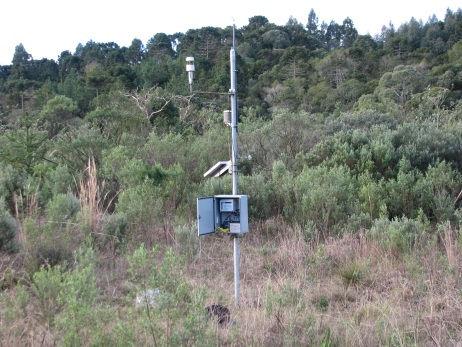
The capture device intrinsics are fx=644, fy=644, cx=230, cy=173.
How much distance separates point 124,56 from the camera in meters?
47.7

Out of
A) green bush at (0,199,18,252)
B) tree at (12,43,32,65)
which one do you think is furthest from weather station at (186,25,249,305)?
tree at (12,43,32,65)

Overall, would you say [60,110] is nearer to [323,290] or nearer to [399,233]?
[399,233]

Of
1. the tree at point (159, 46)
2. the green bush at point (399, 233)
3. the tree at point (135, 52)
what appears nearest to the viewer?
the green bush at point (399, 233)

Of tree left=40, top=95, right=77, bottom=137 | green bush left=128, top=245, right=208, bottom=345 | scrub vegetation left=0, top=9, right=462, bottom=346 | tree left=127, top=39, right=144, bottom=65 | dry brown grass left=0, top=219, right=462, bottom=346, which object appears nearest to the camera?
green bush left=128, top=245, right=208, bottom=345

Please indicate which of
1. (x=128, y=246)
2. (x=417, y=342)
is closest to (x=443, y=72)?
(x=128, y=246)

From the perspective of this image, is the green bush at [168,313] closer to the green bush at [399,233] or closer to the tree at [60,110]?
the green bush at [399,233]

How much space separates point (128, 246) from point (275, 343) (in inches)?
151

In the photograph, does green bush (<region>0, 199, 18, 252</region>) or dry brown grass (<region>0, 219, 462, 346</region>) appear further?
green bush (<region>0, 199, 18, 252</region>)

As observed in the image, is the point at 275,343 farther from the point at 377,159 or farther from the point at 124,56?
the point at 124,56

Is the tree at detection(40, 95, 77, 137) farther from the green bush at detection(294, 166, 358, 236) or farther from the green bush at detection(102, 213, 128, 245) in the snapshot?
the green bush at detection(102, 213, 128, 245)

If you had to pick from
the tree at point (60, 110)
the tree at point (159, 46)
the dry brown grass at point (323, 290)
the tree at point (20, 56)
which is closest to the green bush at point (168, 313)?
the dry brown grass at point (323, 290)

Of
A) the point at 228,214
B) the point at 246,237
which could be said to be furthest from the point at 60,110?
the point at 228,214

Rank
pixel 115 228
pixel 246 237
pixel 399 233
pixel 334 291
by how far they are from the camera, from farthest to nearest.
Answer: pixel 246 237, pixel 115 228, pixel 399 233, pixel 334 291

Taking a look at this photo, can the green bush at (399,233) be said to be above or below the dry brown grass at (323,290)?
above
